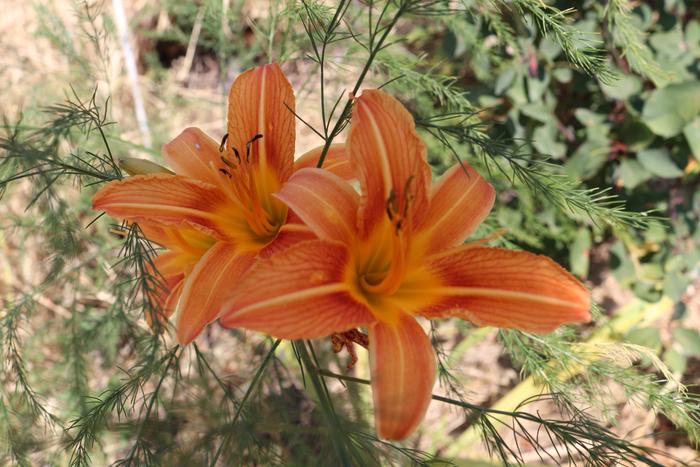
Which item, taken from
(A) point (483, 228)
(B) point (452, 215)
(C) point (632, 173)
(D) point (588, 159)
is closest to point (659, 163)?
(C) point (632, 173)

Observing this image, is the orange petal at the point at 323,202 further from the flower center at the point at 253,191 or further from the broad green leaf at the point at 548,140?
the broad green leaf at the point at 548,140

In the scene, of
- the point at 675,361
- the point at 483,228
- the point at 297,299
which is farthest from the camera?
the point at 675,361

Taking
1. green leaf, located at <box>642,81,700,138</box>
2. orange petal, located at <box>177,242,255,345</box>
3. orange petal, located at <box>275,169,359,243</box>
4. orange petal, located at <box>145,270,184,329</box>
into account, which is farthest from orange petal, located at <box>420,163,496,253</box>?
green leaf, located at <box>642,81,700,138</box>

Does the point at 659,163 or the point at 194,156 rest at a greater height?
the point at 194,156

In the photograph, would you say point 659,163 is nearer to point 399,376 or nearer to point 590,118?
point 590,118

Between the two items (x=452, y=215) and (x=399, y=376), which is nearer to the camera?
(x=399, y=376)

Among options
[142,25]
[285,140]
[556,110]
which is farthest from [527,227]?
[142,25]

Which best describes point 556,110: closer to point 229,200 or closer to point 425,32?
point 425,32
